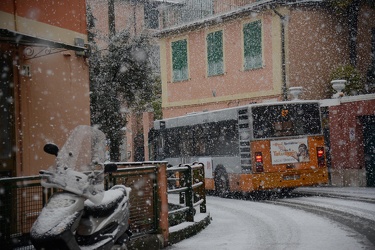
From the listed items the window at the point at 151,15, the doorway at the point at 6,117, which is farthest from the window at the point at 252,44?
the window at the point at 151,15

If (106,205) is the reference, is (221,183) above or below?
below

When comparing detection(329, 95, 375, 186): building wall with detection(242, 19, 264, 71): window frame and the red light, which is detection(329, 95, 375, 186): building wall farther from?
detection(242, 19, 264, 71): window frame

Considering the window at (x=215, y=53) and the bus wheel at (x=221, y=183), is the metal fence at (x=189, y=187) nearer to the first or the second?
the bus wheel at (x=221, y=183)

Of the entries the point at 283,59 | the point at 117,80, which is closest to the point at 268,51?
the point at 283,59

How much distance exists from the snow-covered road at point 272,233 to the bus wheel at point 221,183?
3972 mm

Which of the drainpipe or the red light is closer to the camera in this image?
the red light

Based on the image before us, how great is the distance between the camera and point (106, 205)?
5.98m

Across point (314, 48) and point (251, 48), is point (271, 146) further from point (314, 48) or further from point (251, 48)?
point (314, 48)

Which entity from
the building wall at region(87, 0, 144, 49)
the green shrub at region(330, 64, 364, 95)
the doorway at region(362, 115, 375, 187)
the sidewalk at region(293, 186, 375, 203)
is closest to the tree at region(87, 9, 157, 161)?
the sidewalk at region(293, 186, 375, 203)

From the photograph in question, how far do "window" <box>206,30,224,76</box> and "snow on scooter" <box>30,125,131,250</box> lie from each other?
2177 centimetres

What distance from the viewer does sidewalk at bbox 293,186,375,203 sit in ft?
53.8

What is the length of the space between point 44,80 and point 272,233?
5.67m

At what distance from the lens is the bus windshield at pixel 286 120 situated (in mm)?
16922

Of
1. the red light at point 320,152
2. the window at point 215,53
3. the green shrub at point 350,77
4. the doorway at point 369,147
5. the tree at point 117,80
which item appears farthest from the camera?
the window at point 215,53
